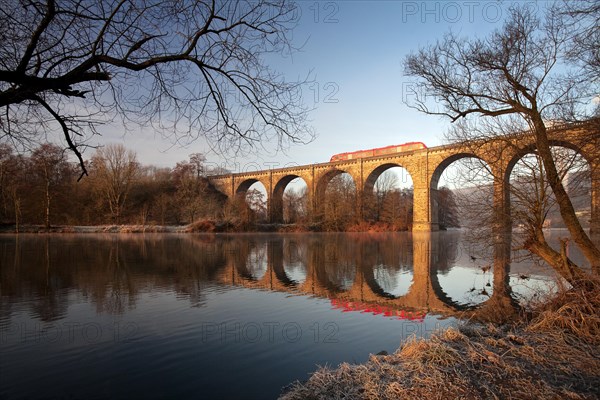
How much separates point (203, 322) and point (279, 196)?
54178 mm

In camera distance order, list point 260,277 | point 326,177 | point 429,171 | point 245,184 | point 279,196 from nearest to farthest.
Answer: point 260,277, point 429,171, point 326,177, point 279,196, point 245,184

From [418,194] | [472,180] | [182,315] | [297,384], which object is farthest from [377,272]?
[418,194]

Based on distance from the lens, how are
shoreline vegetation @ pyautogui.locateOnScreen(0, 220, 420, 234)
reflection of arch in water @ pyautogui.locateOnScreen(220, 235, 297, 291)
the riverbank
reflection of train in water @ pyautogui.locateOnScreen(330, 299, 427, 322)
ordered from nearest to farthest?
the riverbank → reflection of train in water @ pyautogui.locateOnScreen(330, 299, 427, 322) → reflection of arch in water @ pyautogui.locateOnScreen(220, 235, 297, 291) → shoreline vegetation @ pyautogui.locateOnScreen(0, 220, 420, 234)

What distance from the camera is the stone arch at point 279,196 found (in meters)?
53.0

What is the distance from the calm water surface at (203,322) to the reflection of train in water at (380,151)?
1365 inches

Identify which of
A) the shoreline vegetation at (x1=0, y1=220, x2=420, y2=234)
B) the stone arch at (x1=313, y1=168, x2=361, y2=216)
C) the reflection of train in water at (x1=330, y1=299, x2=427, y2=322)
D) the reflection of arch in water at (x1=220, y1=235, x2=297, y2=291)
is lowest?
the reflection of train in water at (x1=330, y1=299, x2=427, y2=322)

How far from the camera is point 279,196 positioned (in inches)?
2338

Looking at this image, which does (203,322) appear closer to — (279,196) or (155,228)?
(155,228)

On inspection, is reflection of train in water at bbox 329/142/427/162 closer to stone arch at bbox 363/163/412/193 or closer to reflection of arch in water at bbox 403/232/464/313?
stone arch at bbox 363/163/412/193

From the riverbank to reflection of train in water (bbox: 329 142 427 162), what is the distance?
4056 cm

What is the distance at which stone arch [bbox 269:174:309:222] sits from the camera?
5301 centimetres

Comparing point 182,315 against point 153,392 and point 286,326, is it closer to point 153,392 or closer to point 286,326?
point 286,326

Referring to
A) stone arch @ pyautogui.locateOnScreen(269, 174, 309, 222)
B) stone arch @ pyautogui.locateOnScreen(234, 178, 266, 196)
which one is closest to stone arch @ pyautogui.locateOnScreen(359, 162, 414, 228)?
stone arch @ pyautogui.locateOnScreen(269, 174, 309, 222)

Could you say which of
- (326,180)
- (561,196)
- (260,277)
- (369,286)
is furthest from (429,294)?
(326,180)
